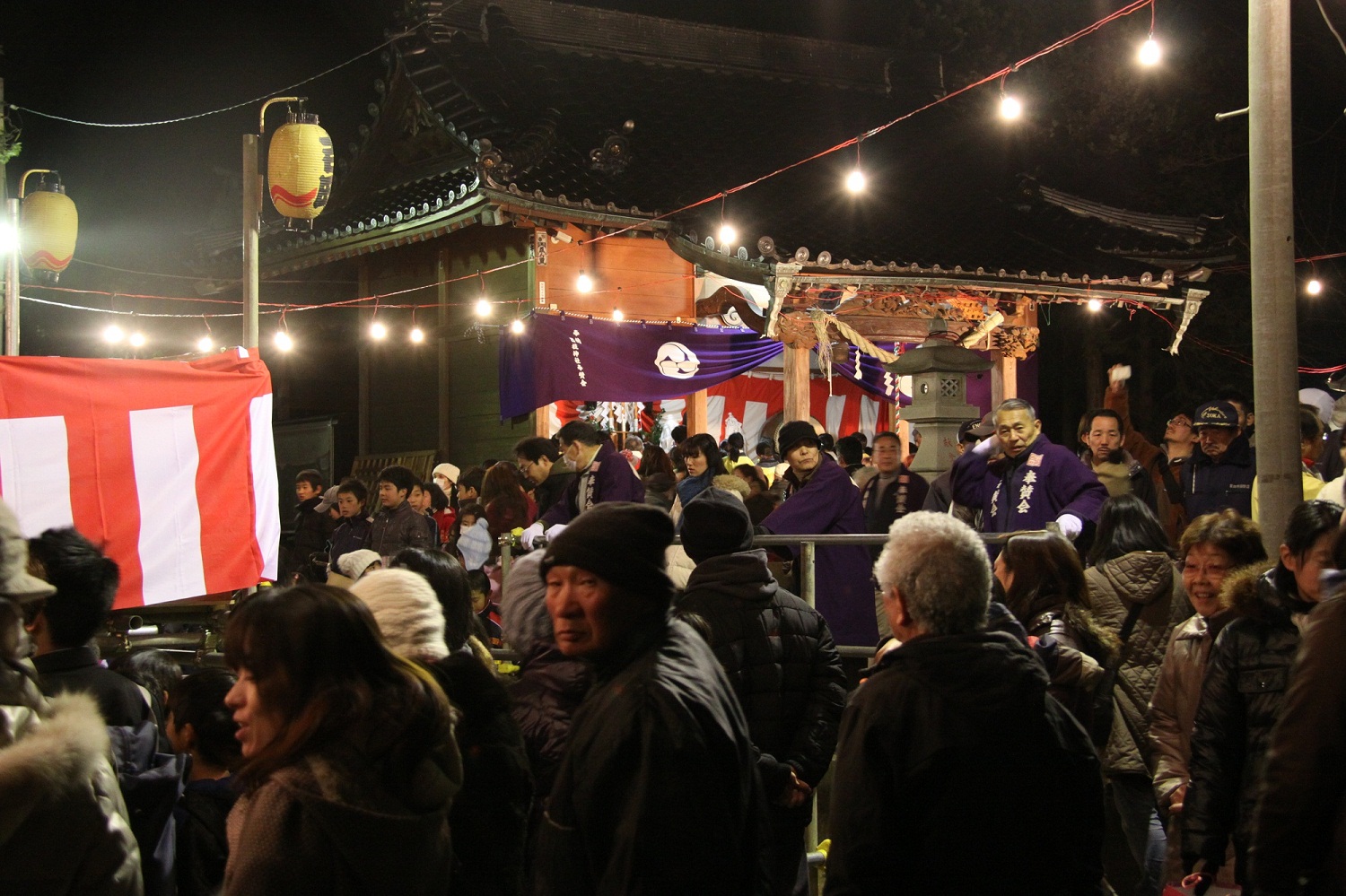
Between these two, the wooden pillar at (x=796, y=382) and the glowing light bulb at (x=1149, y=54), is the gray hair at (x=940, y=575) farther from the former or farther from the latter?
the wooden pillar at (x=796, y=382)

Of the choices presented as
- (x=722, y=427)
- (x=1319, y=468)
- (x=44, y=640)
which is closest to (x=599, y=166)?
(x=722, y=427)

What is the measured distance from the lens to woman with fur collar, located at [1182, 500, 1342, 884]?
3.64m

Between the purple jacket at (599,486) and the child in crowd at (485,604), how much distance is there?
0.64m

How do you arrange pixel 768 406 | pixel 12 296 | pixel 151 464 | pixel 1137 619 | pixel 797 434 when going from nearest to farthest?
pixel 1137 619 → pixel 151 464 → pixel 797 434 → pixel 12 296 → pixel 768 406

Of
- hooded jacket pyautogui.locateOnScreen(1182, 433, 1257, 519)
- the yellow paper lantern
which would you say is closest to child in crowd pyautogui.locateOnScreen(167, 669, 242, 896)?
hooded jacket pyautogui.locateOnScreen(1182, 433, 1257, 519)

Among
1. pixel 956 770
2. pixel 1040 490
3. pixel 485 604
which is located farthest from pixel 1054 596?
pixel 485 604

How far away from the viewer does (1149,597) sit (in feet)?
17.1

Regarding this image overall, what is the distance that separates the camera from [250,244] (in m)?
7.92

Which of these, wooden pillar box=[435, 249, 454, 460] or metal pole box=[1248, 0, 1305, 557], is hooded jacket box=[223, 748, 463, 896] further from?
wooden pillar box=[435, 249, 454, 460]

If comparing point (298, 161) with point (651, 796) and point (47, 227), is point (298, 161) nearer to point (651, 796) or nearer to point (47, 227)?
point (47, 227)

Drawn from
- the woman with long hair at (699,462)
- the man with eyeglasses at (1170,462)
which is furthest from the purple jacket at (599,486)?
the man with eyeglasses at (1170,462)

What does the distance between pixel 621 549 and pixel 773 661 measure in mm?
1750

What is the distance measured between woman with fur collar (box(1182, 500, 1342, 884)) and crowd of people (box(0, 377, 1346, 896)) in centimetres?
1

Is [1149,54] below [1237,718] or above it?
above
